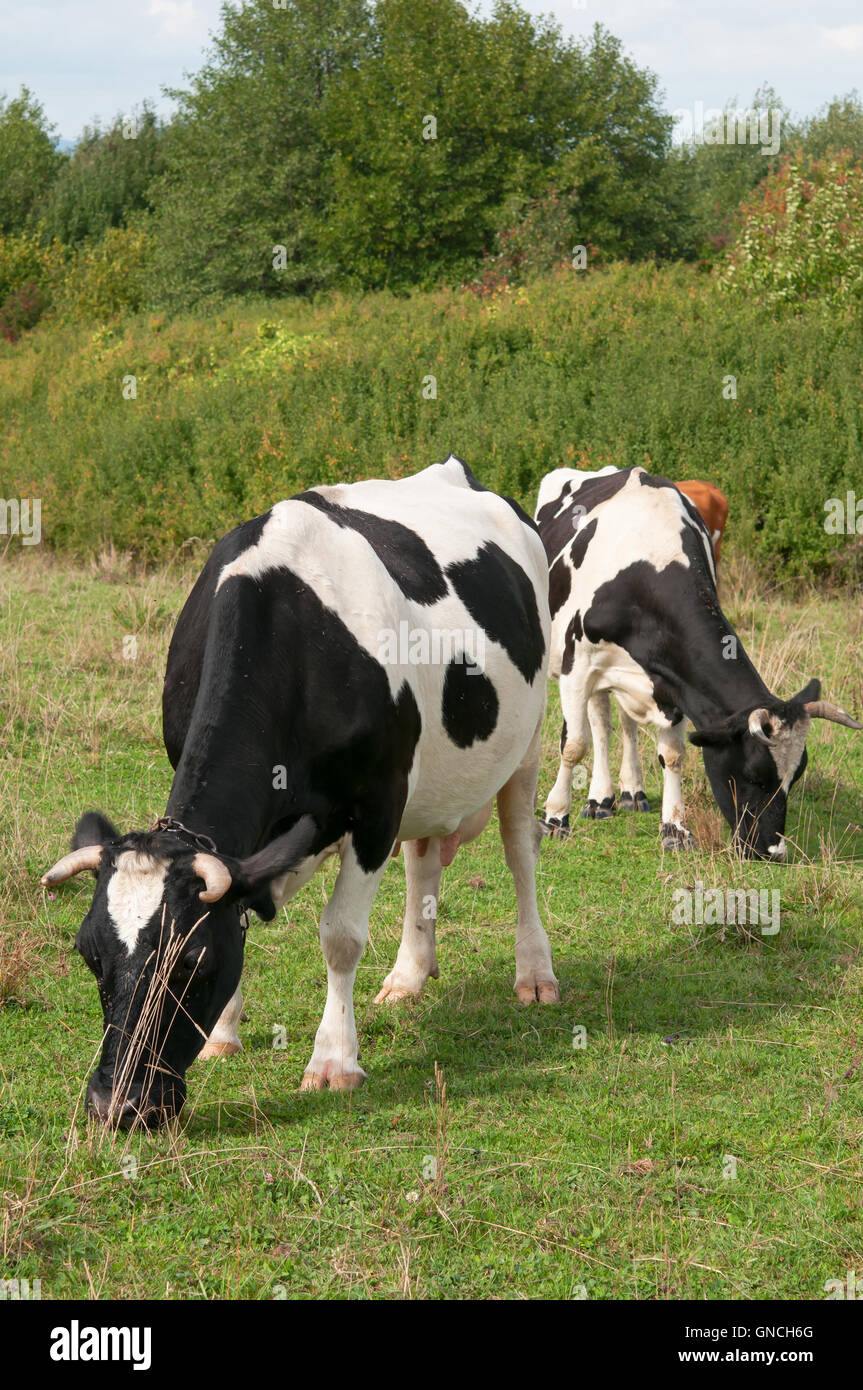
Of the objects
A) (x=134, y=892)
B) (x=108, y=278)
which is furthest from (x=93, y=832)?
(x=108, y=278)

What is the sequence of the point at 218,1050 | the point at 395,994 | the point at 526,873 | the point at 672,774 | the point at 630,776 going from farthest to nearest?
the point at 630,776
the point at 672,774
the point at 526,873
the point at 395,994
the point at 218,1050

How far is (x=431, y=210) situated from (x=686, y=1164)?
32.0 m

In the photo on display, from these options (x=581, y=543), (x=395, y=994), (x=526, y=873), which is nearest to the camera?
(x=395, y=994)

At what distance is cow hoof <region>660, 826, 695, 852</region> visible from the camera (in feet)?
27.3

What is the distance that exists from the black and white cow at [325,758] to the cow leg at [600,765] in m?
2.78

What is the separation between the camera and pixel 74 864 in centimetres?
386

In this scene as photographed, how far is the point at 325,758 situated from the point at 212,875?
89cm

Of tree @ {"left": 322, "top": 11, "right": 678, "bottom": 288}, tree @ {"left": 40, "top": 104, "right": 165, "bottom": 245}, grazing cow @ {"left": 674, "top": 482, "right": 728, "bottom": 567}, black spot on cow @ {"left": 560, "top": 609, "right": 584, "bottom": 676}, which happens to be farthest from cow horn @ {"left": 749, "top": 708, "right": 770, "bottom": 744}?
tree @ {"left": 40, "top": 104, "right": 165, "bottom": 245}

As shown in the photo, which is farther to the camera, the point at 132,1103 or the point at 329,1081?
the point at 329,1081

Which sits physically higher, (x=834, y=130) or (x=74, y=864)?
(x=834, y=130)

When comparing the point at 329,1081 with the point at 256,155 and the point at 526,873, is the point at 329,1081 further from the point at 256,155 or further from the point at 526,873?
the point at 256,155

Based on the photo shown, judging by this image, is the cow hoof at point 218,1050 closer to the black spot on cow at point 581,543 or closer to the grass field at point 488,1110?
the grass field at point 488,1110
